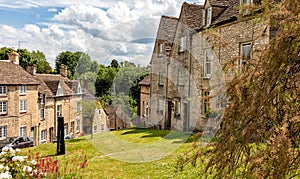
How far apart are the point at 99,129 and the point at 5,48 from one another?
37.2m

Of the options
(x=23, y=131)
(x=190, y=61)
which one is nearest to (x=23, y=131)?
(x=23, y=131)

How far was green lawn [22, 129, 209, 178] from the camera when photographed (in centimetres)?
786

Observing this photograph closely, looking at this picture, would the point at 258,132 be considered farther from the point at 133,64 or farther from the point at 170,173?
the point at 133,64

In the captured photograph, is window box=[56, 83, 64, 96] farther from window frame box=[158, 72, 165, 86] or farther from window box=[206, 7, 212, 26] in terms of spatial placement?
window box=[206, 7, 212, 26]

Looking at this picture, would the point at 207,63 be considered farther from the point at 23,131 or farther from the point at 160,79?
the point at 23,131

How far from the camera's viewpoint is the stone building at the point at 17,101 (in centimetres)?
2806

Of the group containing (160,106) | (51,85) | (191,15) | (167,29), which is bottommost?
(160,106)

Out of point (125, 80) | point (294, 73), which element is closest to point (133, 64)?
point (125, 80)

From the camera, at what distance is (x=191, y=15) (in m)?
19.0

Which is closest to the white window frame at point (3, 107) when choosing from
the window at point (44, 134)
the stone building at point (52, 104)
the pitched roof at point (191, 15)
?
the stone building at point (52, 104)

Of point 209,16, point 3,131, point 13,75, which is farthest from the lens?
point 13,75

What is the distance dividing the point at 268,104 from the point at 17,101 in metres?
29.1

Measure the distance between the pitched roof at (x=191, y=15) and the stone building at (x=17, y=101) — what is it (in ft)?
55.7

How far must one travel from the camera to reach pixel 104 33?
998 centimetres
